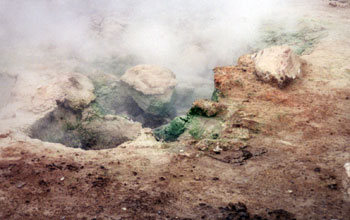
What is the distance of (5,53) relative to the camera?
A: 20.7 ft

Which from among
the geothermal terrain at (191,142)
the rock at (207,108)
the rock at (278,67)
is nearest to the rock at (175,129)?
the geothermal terrain at (191,142)

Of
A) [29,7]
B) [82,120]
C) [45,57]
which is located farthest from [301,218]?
[29,7]

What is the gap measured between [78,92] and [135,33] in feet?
10.2

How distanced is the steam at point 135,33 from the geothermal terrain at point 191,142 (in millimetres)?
790

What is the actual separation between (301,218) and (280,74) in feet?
7.65

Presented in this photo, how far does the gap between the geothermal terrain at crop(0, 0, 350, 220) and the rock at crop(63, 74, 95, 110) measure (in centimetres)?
2

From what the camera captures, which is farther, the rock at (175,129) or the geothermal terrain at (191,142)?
the rock at (175,129)

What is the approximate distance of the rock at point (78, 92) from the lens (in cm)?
485

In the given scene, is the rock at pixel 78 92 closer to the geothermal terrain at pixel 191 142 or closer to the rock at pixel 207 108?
the geothermal terrain at pixel 191 142


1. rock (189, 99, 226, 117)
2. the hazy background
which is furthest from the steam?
rock (189, 99, 226, 117)

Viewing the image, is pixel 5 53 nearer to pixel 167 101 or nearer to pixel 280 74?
pixel 167 101

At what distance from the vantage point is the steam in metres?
6.57

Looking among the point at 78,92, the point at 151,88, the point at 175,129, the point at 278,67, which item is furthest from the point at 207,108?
the point at 78,92

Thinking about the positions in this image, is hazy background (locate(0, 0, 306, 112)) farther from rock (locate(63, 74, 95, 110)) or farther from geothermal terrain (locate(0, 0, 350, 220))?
rock (locate(63, 74, 95, 110))
